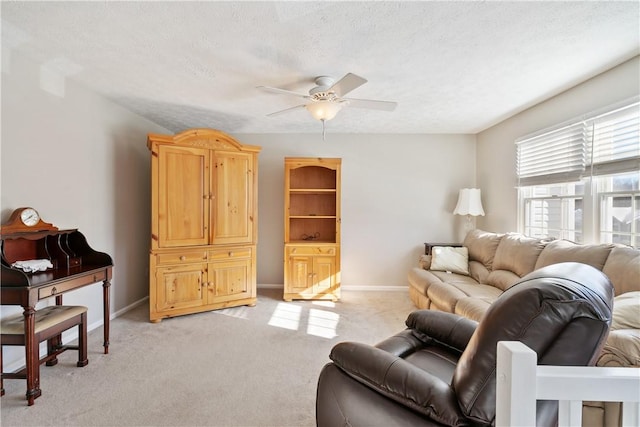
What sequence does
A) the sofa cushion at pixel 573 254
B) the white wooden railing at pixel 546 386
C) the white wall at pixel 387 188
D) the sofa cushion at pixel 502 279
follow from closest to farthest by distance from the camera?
→ 1. the white wooden railing at pixel 546 386
2. the sofa cushion at pixel 573 254
3. the sofa cushion at pixel 502 279
4. the white wall at pixel 387 188

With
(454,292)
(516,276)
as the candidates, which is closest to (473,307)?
(454,292)

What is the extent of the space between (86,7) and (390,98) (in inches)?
103

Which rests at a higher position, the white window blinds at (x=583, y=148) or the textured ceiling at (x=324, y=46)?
the textured ceiling at (x=324, y=46)

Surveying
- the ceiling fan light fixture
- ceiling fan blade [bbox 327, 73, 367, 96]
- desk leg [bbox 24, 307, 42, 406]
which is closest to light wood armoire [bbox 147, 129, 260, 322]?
desk leg [bbox 24, 307, 42, 406]

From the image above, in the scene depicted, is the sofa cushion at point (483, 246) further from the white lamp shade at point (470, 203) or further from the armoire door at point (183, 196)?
the armoire door at point (183, 196)

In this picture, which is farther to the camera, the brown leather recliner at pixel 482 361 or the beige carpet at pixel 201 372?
the beige carpet at pixel 201 372

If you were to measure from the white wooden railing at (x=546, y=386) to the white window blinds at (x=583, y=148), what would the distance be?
256 centimetres

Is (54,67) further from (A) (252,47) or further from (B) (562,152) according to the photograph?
(B) (562,152)

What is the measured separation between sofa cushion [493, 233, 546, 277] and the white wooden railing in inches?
98.3

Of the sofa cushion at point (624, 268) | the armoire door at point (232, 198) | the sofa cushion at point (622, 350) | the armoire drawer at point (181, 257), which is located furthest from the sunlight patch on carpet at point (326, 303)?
the sofa cushion at point (622, 350)

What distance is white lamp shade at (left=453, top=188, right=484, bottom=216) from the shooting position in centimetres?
428

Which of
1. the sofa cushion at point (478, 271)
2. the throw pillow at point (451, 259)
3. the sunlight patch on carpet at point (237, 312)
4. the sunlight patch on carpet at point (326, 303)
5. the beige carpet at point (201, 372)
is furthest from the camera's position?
the sunlight patch on carpet at point (326, 303)

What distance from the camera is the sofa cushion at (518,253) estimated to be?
111 inches

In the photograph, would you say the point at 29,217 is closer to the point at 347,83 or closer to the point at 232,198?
the point at 232,198
